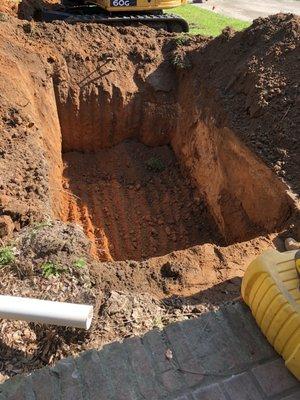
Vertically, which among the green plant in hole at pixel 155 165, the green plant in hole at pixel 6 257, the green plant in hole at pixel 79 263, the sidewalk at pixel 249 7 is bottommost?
the green plant in hole at pixel 155 165

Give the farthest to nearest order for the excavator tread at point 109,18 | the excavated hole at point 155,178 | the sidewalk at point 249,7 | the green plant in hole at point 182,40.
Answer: the sidewalk at point 249,7, the excavator tread at point 109,18, the green plant in hole at point 182,40, the excavated hole at point 155,178

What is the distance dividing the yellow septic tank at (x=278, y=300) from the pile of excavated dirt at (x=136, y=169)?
812 millimetres

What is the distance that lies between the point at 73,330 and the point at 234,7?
23.3m

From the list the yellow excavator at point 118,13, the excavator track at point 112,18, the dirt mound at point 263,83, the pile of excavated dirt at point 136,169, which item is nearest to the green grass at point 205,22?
the excavator track at point 112,18

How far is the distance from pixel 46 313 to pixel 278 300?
1.81m

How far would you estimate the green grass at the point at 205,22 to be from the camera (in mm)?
14942

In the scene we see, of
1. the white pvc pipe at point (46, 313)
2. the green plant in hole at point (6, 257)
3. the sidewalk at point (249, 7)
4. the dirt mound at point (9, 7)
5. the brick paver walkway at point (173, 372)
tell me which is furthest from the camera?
the sidewalk at point (249, 7)

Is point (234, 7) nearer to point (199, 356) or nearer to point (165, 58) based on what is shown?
point (165, 58)

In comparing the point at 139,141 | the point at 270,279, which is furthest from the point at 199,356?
the point at 139,141

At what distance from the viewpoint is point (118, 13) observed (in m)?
10.4

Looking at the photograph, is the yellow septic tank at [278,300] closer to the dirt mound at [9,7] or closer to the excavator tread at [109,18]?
the excavator tread at [109,18]

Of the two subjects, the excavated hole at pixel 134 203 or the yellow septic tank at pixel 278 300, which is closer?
the yellow septic tank at pixel 278 300

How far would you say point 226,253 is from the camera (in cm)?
502

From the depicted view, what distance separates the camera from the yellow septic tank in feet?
9.86
